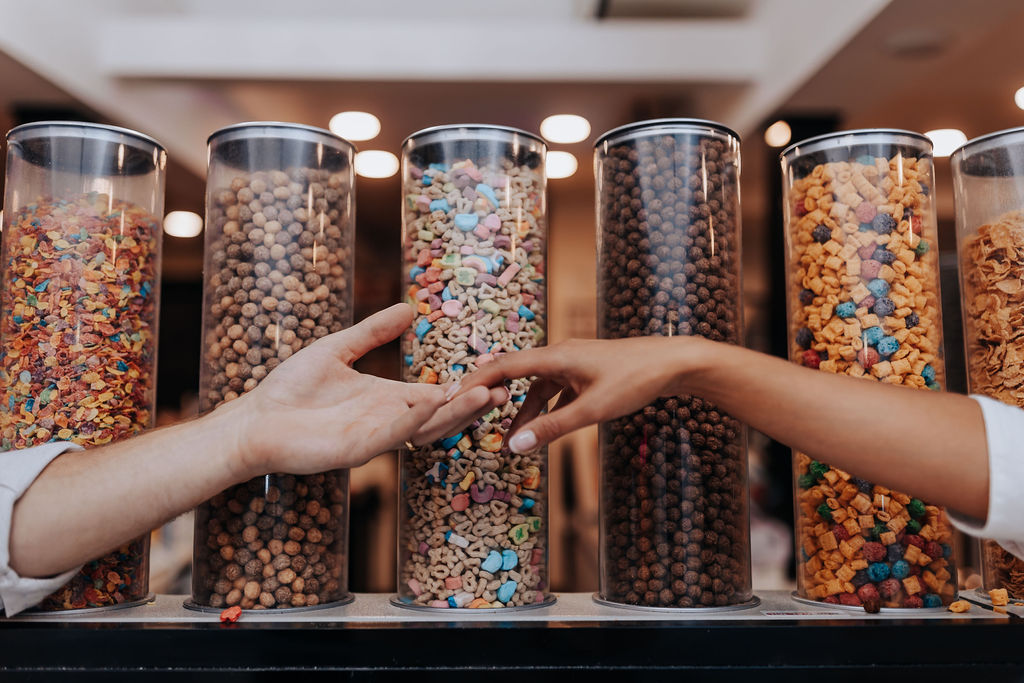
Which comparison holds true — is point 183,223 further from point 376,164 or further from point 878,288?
point 878,288

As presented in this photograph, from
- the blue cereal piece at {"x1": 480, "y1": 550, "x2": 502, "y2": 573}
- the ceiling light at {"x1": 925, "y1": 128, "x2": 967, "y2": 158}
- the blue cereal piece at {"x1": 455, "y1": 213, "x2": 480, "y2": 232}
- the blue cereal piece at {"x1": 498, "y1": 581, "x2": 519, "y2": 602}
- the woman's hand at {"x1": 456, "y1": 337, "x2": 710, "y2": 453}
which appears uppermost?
the ceiling light at {"x1": 925, "y1": 128, "x2": 967, "y2": 158}

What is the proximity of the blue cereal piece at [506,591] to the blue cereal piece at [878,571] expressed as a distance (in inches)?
15.1

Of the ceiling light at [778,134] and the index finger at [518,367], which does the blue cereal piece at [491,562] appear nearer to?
the index finger at [518,367]

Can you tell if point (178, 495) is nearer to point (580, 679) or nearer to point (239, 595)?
point (239, 595)

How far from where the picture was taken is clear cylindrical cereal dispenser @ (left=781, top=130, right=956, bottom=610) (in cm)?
90

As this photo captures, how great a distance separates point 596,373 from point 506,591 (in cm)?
27

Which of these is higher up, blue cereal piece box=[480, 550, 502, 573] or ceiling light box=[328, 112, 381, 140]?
ceiling light box=[328, 112, 381, 140]

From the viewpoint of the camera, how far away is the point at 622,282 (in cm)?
96

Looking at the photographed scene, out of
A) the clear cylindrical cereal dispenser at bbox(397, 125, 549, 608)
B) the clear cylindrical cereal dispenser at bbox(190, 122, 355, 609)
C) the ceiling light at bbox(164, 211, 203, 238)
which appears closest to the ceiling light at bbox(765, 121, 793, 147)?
the clear cylindrical cereal dispenser at bbox(397, 125, 549, 608)

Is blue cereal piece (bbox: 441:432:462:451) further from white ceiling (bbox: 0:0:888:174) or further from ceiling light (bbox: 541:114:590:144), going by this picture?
ceiling light (bbox: 541:114:590:144)

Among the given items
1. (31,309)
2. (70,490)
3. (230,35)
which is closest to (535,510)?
(70,490)

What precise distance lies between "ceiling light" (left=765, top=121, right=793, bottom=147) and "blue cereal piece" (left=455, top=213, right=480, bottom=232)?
2.00 meters

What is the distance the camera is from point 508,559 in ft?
2.96

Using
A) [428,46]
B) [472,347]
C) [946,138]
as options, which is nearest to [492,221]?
[472,347]
